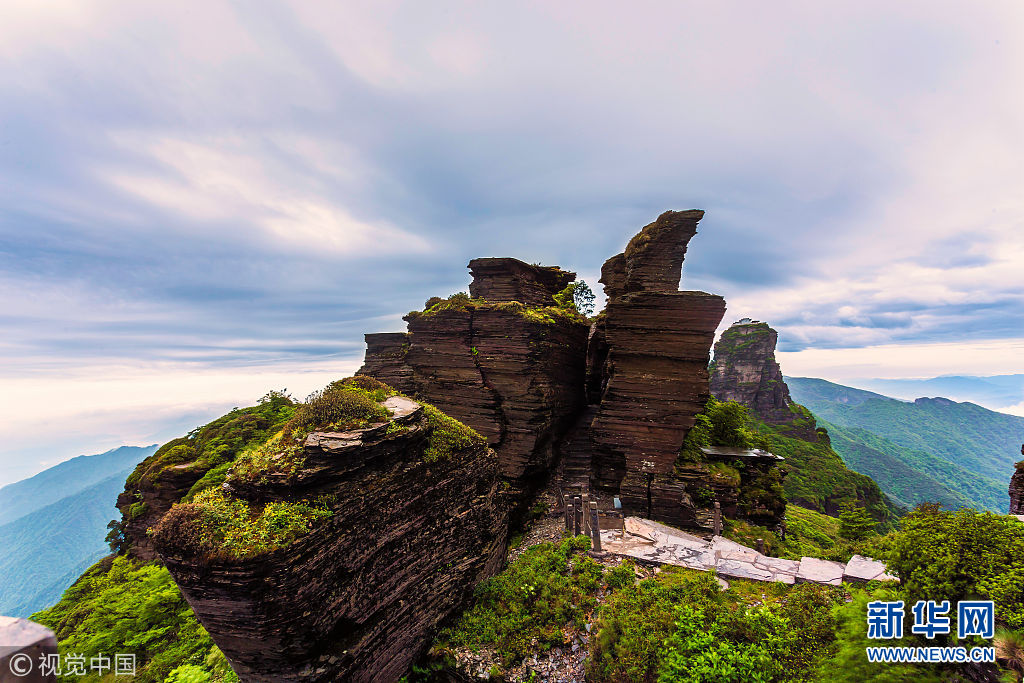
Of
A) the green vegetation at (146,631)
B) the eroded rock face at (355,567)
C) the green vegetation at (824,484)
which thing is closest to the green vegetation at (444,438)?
the eroded rock face at (355,567)

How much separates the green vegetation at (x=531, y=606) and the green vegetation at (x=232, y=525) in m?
6.04

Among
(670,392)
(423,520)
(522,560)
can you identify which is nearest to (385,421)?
(423,520)

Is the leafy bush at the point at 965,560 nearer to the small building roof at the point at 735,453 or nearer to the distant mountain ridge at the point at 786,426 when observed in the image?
the small building roof at the point at 735,453

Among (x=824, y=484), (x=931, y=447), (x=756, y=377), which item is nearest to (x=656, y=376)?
(x=824, y=484)

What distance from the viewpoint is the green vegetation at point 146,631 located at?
1212 centimetres

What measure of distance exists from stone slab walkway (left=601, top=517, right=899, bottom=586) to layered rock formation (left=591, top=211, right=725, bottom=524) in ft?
10.6

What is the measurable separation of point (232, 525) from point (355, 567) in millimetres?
2930

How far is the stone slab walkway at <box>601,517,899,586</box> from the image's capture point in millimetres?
10383

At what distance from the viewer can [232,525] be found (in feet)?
24.1

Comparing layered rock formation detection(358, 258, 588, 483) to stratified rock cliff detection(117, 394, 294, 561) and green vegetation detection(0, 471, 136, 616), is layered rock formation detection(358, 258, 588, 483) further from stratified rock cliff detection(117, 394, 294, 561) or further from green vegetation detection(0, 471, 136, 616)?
green vegetation detection(0, 471, 136, 616)

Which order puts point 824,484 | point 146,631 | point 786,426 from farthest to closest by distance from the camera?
point 786,426
point 824,484
point 146,631

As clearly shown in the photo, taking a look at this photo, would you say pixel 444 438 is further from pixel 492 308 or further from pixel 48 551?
pixel 48 551

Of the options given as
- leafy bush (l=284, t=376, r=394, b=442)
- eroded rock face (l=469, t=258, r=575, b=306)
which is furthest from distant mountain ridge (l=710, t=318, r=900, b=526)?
leafy bush (l=284, t=376, r=394, b=442)

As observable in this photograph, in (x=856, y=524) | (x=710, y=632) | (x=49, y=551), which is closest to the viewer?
(x=710, y=632)
